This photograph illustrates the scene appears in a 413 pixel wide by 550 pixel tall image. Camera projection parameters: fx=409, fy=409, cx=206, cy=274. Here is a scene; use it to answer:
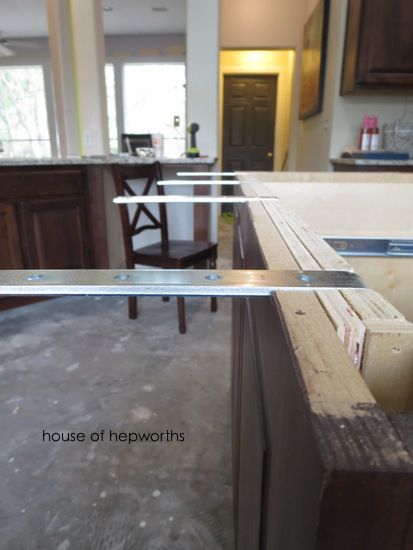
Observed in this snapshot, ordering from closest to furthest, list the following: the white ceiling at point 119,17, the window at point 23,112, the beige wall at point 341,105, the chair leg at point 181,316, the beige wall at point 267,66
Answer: the chair leg at point 181,316 < the beige wall at point 341,105 < the white ceiling at point 119,17 < the beige wall at point 267,66 < the window at point 23,112

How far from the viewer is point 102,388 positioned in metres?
1.70

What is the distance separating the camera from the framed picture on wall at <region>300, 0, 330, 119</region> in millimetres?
3562

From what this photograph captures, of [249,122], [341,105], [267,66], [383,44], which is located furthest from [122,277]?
[267,66]

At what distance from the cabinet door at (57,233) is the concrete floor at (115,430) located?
1.29ft

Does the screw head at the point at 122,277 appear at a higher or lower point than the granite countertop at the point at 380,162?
lower

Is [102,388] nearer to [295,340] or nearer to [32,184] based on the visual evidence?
[32,184]

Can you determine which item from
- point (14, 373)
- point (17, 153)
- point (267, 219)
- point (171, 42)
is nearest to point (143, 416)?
point (14, 373)

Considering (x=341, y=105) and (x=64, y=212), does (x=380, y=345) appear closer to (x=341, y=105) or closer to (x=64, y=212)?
(x=64, y=212)

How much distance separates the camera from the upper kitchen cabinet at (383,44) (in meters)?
2.69

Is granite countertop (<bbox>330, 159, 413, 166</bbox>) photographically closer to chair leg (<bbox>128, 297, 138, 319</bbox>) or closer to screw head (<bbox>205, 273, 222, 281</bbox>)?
chair leg (<bbox>128, 297, 138, 319</bbox>)

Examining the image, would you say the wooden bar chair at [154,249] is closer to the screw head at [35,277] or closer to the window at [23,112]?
the screw head at [35,277]

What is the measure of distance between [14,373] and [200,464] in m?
0.99

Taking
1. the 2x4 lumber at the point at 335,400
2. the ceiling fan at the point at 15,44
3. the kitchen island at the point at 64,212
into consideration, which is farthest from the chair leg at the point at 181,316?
the ceiling fan at the point at 15,44

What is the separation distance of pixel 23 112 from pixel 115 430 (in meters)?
7.54
